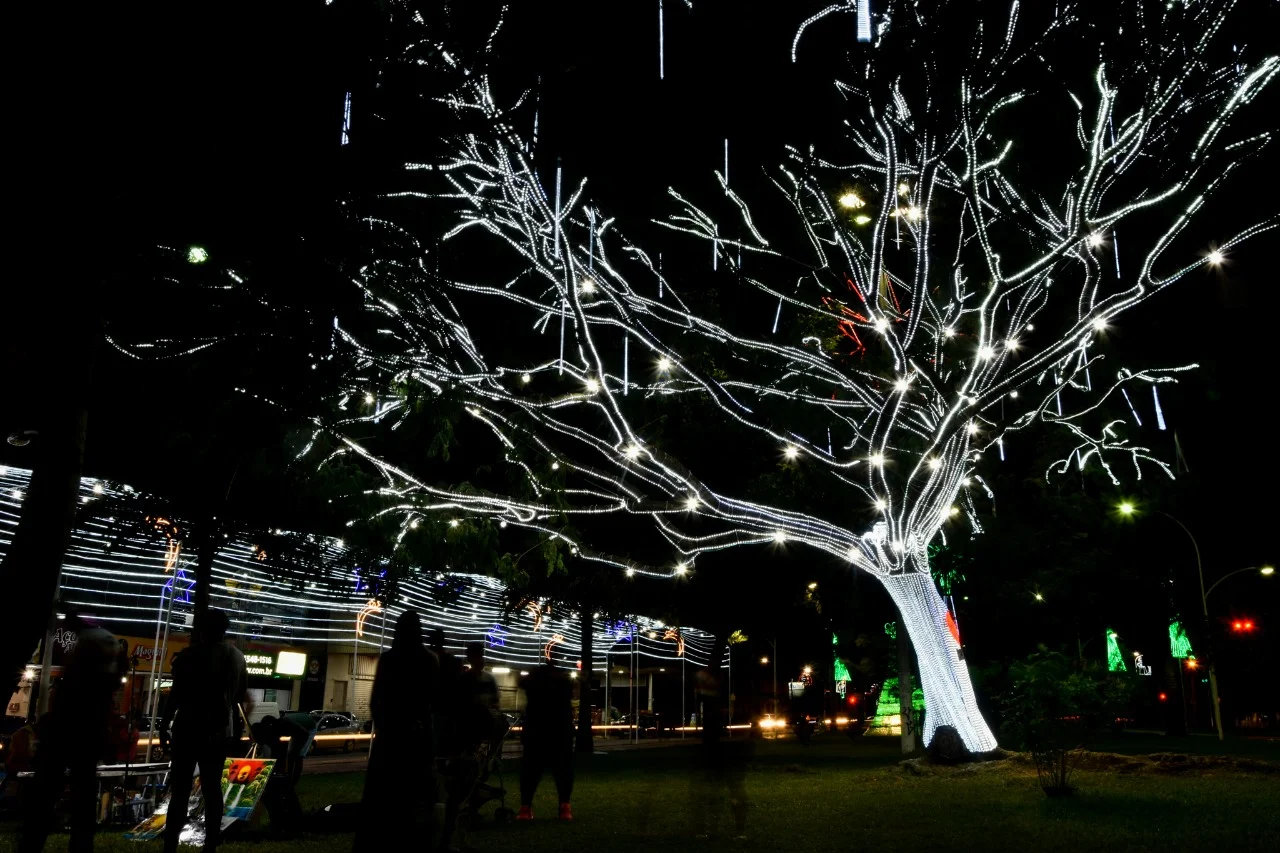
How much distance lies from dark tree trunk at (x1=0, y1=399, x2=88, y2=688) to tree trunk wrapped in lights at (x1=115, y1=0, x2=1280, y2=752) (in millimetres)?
2148

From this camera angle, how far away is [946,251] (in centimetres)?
1417

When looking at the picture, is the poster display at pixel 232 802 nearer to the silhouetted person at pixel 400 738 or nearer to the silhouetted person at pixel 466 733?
the silhouetted person at pixel 466 733

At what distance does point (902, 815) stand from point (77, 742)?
712 centimetres

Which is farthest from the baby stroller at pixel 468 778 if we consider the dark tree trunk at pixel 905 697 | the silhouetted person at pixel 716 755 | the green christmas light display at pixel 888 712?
the green christmas light display at pixel 888 712

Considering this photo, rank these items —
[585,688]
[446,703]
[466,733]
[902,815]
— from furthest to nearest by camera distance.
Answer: [585,688] → [902,815] → [466,733] → [446,703]

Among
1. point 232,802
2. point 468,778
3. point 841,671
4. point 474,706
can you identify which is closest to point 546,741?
point 474,706

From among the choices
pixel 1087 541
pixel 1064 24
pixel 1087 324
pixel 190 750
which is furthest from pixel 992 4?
pixel 1087 541

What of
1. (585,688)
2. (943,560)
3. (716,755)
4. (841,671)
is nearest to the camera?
(716,755)

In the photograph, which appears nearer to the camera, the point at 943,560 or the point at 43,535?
the point at 43,535

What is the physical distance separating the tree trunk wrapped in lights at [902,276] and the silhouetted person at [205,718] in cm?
251

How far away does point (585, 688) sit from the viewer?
22547mm

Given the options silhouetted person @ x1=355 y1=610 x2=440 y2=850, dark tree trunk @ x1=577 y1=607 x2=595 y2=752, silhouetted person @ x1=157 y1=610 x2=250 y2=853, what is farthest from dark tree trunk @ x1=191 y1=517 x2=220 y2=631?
dark tree trunk @ x1=577 y1=607 x2=595 y2=752

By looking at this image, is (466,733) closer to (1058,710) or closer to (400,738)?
(400,738)

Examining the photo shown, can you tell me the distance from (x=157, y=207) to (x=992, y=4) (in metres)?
7.87
